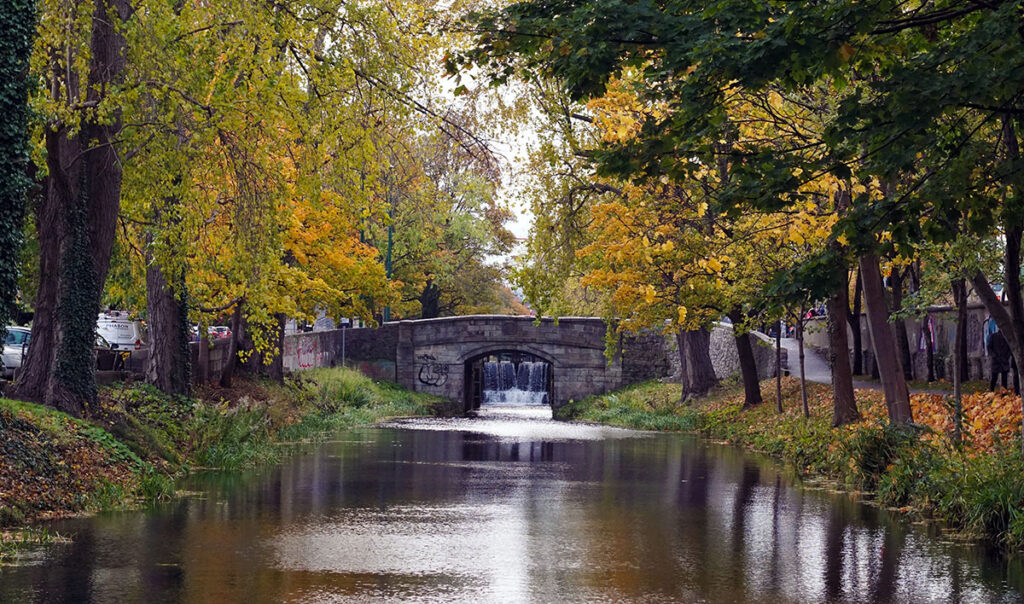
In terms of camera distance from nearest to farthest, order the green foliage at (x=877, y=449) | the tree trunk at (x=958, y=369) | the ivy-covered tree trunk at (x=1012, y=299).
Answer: the ivy-covered tree trunk at (x=1012, y=299), the green foliage at (x=877, y=449), the tree trunk at (x=958, y=369)

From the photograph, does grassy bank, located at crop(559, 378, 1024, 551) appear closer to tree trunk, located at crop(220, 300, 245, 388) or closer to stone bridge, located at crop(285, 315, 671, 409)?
tree trunk, located at crop(220, 300, 245, 388)

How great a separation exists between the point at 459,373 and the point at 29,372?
33.9 meters

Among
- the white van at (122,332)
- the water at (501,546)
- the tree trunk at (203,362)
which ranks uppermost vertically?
the white van at (122,332)

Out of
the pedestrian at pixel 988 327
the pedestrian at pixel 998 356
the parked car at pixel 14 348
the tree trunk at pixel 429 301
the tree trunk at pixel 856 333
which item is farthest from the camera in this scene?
the tree trunk at pixel 429 301

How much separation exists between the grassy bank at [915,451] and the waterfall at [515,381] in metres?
28.2

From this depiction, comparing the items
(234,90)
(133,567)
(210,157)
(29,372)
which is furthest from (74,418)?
(133,567)

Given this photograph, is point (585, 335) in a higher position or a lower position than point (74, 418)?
higher

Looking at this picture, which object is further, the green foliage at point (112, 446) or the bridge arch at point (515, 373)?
the bridge arch at point (515, 373)

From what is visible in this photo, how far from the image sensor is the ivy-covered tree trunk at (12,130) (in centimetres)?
1214

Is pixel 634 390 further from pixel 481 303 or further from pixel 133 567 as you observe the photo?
pixel 133 567

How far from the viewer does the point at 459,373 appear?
1946 inches

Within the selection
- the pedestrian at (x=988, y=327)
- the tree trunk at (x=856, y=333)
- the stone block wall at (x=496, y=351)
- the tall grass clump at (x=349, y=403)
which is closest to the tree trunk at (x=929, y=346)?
the tree trunk at (x=856, y=333)

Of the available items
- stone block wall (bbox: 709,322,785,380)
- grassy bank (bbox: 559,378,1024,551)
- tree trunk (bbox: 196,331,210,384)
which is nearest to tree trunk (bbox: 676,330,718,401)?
stone block wall (bbox: 709,322,785,380)

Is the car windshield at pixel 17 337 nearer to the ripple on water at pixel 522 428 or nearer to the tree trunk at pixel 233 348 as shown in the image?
the tree trunk at pixel 233 348
